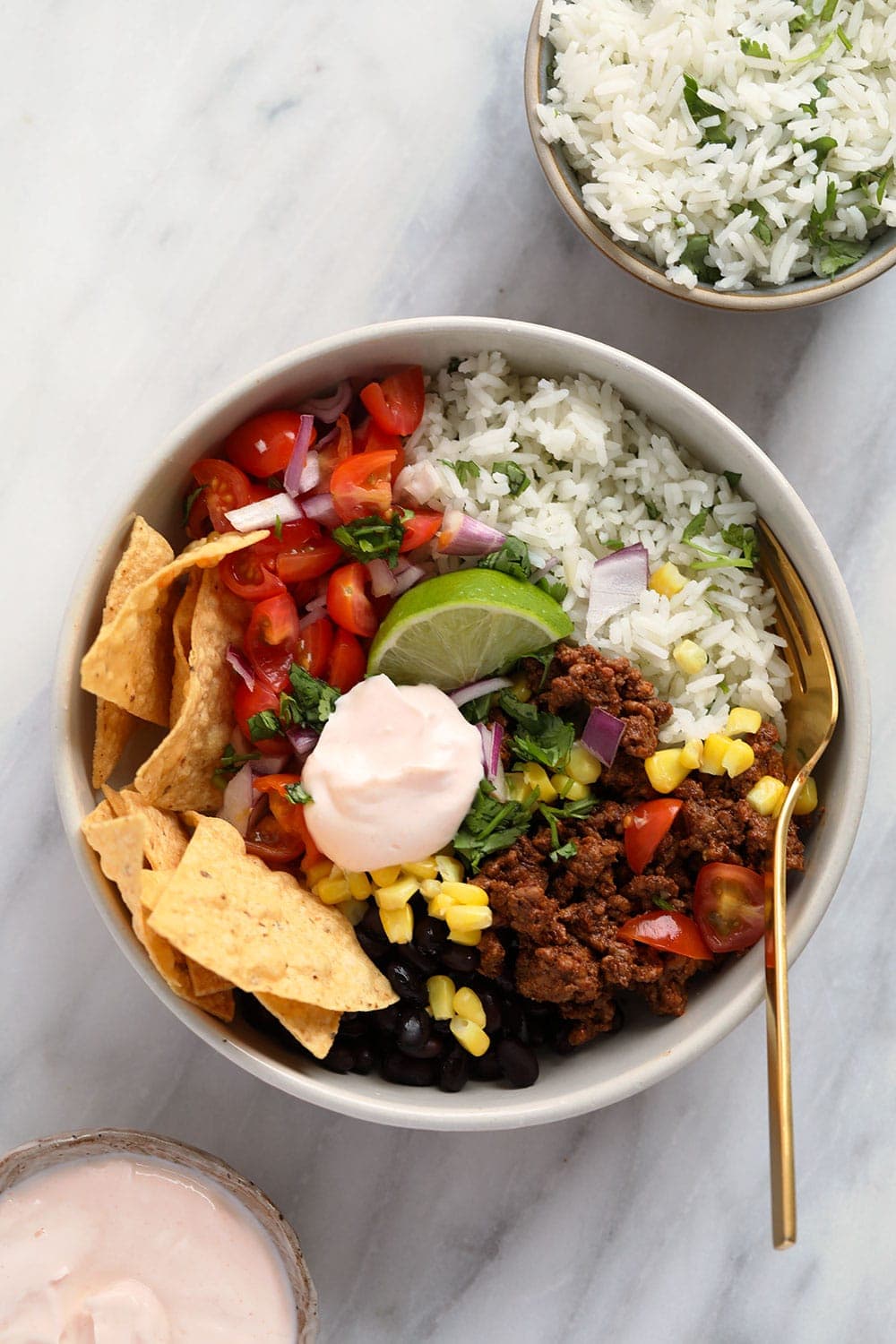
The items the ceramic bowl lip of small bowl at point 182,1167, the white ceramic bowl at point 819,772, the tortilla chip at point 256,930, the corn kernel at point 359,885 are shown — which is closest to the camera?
the tortilla chip at point 256,930

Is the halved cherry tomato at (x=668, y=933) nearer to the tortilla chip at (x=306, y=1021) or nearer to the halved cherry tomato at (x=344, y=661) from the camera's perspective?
the tortilla chip at (x=306, y=1021)

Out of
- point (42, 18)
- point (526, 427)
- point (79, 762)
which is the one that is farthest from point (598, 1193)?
point (42, 18)

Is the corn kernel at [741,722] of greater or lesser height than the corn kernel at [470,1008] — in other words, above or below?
above

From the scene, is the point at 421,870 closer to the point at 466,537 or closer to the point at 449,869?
the point at 449,869

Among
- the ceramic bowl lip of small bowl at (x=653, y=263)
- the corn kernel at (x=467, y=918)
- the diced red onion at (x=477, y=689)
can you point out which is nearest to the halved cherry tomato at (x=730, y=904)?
the corn kernel at (x=467, y=918)

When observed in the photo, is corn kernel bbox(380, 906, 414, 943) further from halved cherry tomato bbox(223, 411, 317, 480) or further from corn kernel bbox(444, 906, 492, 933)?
halved cherry tomato bbox(223, 411, 317, 480)

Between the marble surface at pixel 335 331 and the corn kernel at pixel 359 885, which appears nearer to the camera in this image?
the corn kernel at pixel 359 885


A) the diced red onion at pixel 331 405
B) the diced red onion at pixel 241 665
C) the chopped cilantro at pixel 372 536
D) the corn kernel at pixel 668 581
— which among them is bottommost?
the diced red onion at pixel 241 665
